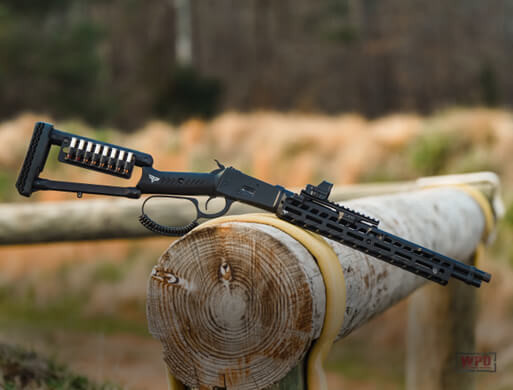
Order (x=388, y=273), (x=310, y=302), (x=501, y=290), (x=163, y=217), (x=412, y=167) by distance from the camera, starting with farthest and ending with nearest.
Answer: (x=412, y=167), (x=501, y=290), (x=163, y=217), (x=388, y=273), (x=310, y=302)

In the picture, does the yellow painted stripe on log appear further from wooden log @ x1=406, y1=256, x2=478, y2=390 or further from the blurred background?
wooden log @ x1=406, y1=256, x2=478, y2=390

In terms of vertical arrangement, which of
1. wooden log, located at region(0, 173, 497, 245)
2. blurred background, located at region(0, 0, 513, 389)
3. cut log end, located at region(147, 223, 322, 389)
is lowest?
cut log end, located at region(147, 223, 322, 389)

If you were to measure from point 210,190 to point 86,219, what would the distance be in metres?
1.85

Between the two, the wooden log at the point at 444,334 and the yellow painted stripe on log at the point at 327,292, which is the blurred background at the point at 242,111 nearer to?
the yellow painted stripe on log at the point at 327,292

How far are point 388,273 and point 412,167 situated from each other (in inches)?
248

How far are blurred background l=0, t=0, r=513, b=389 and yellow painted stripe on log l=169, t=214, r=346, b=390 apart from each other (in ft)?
3.20

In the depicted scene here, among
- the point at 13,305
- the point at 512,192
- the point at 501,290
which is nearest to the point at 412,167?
the point at 512,192

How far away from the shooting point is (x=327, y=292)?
1276mm

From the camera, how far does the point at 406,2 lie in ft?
64.0

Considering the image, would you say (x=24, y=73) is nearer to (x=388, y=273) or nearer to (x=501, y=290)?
(x=501, y=290)

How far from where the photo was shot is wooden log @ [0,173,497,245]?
9.89 ft
